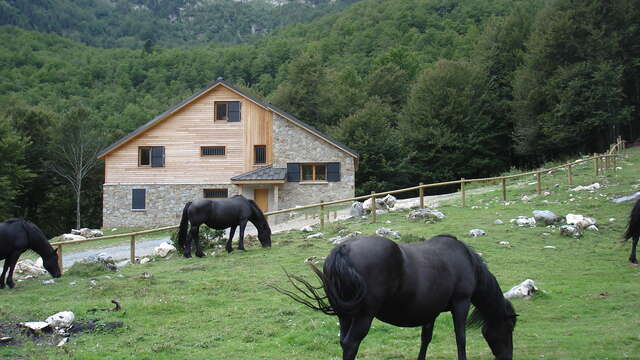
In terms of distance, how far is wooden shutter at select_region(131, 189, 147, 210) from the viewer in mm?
32781

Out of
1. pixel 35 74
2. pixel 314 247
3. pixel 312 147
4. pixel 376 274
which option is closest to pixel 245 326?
pixel 376 274

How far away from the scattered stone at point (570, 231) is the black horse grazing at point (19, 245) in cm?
1316

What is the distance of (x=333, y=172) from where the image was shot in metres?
32.2

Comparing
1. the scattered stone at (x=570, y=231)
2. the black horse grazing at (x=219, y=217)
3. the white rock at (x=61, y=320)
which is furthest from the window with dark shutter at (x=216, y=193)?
the white rock at (x=61, y=320)

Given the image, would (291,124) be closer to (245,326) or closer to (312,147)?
(312,147)

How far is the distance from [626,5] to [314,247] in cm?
3417

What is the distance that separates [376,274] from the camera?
539cm

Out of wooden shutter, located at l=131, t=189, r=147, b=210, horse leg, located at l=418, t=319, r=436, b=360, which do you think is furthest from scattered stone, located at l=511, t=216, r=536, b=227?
wooden shutter, located at l=131, t=189, r=147, b=210

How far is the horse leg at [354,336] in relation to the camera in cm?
526

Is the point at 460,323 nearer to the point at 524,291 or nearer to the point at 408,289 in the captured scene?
the point at 408,289

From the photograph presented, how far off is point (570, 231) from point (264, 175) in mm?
19171

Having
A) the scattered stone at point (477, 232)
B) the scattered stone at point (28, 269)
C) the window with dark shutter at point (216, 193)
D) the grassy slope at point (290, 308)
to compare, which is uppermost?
the window with dark shutter at point (216, 193)

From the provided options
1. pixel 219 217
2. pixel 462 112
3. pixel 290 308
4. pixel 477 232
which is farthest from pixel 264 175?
pixel 290 308

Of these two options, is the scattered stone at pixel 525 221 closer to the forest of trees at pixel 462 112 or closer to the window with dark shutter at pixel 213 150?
the window with dark shutter at pixel 213 150
